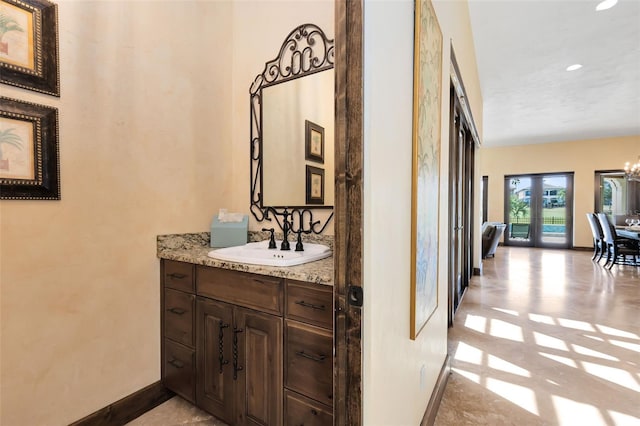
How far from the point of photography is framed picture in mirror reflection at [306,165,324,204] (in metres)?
1.95

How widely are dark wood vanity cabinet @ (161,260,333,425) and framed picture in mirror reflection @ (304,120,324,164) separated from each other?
903mm

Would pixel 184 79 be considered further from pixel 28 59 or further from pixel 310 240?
pixel 310 240

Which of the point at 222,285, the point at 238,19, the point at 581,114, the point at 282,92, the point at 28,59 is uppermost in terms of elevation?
the point at 581,114

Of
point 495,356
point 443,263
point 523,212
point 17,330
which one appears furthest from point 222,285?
point 523,212

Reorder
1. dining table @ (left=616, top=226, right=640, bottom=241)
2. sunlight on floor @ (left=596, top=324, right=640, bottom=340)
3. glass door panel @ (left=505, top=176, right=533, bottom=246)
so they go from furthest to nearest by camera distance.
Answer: glass door panel @ (left=505, top=176, right=533, bottom=246) → dining table @ (left=616, top=226, right=640, bottom=241) → sunlight on floor @ (left=596, top=324, right=640, bottom=340)

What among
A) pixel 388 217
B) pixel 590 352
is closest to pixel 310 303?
pixel 388 217

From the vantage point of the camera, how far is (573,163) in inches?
322

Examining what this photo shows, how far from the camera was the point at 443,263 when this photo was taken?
1.88m

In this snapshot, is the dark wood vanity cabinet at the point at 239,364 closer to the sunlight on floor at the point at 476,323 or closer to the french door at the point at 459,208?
the french door at the point at 459,208

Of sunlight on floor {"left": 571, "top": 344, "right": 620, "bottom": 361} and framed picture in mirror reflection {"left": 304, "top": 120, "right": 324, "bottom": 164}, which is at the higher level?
framed picture in mirror reflection {"left": 304, "top": 120, "right": 324, "bottom": 164}

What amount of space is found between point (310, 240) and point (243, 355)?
800 millimetres

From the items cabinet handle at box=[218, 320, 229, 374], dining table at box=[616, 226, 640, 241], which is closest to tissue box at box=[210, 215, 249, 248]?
cabinet handle at box=[218, 320, 229, 374]

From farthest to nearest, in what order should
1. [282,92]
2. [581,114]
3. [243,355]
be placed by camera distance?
[581,114], [282,92], [243,355]

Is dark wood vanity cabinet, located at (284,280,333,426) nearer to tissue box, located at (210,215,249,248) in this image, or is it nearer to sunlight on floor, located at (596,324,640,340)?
tissue box, located at (210,215,249,248)
